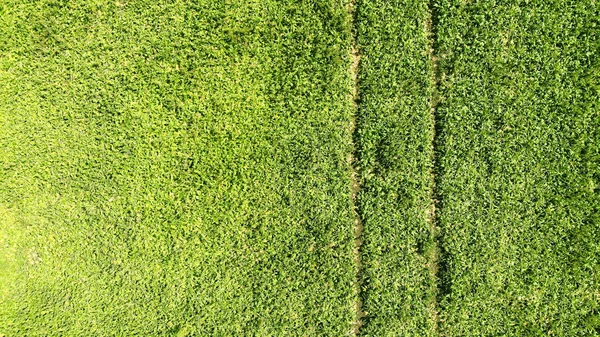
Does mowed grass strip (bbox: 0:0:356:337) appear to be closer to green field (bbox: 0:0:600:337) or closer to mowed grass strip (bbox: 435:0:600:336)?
green field (bbox: 0:0:600:337)

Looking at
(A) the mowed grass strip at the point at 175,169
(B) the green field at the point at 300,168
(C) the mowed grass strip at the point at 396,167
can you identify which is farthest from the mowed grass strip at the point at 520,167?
(A) the mowed grass strip at the point at 175,169

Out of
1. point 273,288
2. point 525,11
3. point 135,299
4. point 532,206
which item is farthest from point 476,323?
point 135,299

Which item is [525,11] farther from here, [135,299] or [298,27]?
[135,299]

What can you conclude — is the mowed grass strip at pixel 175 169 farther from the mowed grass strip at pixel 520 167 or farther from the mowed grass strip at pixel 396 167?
the mowed grass strip at pixel 520 167

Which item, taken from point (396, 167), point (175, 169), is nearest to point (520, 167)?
point (396, 167)

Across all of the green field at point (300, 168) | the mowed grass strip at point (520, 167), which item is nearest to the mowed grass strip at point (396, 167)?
the green field at point (300, 168)
